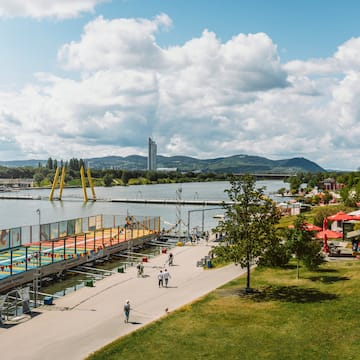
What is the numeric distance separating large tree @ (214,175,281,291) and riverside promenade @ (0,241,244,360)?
3.54 meters

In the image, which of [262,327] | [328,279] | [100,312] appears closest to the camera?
[262,327]

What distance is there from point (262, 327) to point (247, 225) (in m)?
7.80

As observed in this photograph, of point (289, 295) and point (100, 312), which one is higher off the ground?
point (289, 295)

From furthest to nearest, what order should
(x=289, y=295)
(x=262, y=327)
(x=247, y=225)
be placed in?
(x=247, y=225) → (x=289, y=295) → (x=262, y=327)

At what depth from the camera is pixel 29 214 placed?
11506 centimetres

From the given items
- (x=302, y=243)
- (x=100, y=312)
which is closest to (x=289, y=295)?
(x=302, y=243)

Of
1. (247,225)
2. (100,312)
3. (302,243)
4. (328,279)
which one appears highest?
(247,225)

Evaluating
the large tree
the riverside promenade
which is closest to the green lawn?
the riverside promenade

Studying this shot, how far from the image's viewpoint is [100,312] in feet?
85.3

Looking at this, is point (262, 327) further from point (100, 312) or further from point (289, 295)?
point (100, 312)

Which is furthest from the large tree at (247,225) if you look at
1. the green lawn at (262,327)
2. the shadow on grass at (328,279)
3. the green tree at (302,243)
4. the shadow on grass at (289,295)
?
the shadow on grass at (328,279)

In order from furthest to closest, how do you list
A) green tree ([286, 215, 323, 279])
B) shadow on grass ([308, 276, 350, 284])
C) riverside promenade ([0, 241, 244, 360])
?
1. green tree ([286, 215, 323, 279])
2. shadow on grass ([308, 276, 350, 284])
3. riverside promenade ([0, 241, 244, 360])

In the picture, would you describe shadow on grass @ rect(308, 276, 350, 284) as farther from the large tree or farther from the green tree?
A: the large tree

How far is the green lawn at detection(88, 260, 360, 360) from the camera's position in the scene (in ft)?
61.8
